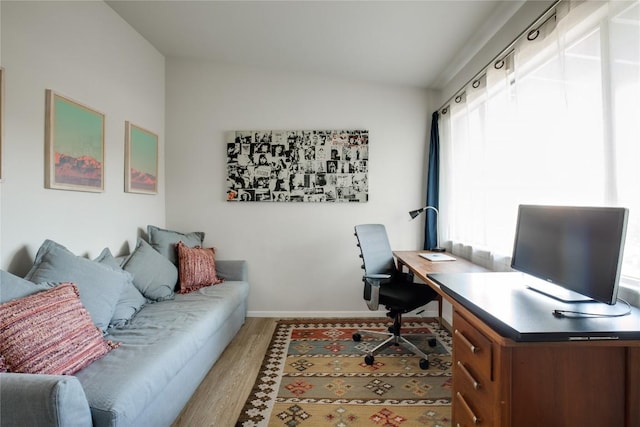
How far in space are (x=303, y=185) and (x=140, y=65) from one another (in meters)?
2.00

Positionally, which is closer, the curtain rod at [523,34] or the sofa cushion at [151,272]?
the curtain rod at [523,34]

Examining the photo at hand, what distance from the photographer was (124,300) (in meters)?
2.17

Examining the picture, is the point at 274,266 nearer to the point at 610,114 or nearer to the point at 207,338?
the point at 207,338

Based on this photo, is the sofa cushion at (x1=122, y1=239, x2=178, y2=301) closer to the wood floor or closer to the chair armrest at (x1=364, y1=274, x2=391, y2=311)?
the wood floor

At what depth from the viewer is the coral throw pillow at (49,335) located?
50.3 inches

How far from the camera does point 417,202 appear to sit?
11.2ft

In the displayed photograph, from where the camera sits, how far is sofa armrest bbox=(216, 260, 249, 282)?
126 inches

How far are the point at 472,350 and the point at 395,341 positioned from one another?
5.06 ft

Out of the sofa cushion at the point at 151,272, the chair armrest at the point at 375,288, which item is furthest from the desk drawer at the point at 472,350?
the sofa cushion at the point at 151,272

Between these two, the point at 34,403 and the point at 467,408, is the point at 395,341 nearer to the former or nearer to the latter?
the point at 467,408

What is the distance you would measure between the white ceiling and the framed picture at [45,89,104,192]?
1049mm

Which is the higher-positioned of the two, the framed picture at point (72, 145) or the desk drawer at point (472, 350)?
the framed picture at point (72, 145)

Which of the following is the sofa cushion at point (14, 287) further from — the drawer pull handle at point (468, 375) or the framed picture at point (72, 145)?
the drawer pull handle at point (468, 375)

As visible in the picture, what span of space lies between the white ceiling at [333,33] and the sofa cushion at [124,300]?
2.07 m
